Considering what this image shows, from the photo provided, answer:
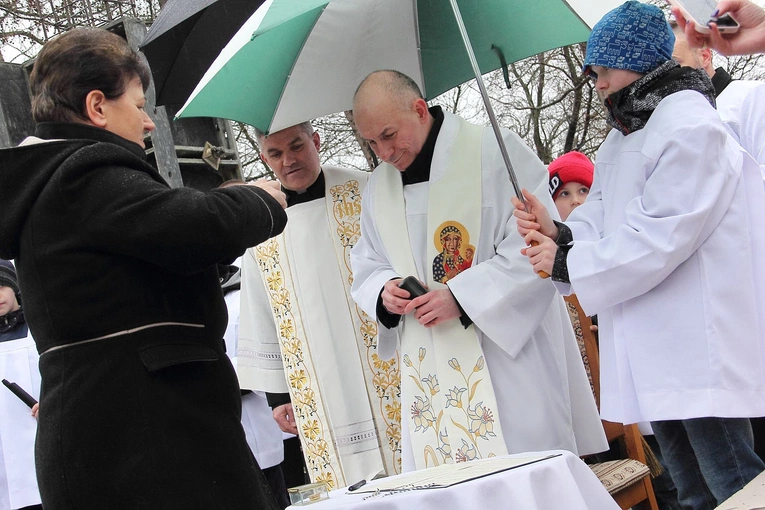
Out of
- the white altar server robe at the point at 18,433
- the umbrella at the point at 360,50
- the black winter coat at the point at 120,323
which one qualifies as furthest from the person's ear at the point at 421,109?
the white altar server robe at the point at 18,433

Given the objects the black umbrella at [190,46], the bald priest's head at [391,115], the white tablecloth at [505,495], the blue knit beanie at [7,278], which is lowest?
the white tablecloth at [505,495]

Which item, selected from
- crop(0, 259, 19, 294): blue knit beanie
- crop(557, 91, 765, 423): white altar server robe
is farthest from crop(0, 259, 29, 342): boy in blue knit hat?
crop(557, 91, 765, 423): white altar server robe

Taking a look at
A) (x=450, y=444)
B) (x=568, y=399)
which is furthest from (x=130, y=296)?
(x=568, y=399)

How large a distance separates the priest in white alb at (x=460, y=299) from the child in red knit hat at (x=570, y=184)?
1.48m

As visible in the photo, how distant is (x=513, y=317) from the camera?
329cm

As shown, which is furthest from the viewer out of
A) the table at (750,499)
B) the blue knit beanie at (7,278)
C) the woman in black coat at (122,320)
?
the blue knit beanie at (7,278)

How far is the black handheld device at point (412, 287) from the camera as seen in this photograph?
3.33 m

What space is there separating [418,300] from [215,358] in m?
1.10

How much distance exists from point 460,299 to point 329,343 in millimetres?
1009

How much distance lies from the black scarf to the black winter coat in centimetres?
137

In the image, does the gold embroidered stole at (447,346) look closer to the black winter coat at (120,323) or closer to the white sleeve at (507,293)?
the white sleeve at (507,293)

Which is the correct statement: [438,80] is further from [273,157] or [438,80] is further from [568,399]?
[568,399]

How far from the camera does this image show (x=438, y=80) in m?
4.24

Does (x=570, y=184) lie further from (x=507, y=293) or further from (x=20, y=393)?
(x=20, y=393)
